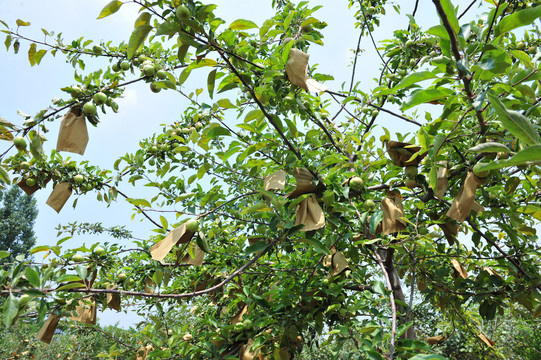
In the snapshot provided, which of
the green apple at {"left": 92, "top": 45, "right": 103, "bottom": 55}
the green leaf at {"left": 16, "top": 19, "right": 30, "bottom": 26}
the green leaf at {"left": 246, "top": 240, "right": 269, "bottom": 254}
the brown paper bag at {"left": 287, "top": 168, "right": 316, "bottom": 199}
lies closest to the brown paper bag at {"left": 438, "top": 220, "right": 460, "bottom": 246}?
the brown paper bag at {"left": 287, "top": 168, "right": 316, "bottom": 199}

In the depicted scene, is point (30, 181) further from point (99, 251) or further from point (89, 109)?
point (89, 109)

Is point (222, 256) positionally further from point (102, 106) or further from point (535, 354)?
point (535, 354)

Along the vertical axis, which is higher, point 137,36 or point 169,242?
point 137,36

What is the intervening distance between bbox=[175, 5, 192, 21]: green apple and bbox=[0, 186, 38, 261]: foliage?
990 inches

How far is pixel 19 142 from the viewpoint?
1.22 meters

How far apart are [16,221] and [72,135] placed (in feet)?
87.2

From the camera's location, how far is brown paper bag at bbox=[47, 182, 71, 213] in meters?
1.54

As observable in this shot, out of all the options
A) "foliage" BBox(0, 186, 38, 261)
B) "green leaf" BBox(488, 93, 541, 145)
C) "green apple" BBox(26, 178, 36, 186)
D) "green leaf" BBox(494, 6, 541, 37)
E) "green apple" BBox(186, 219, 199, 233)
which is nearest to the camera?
"green leaf" BBox(488, 93, 541, 145)

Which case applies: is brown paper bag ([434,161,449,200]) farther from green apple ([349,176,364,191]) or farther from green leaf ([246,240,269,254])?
green leaf ([246,240,269,254])

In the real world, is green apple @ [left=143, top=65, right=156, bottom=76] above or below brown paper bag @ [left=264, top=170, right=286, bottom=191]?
above

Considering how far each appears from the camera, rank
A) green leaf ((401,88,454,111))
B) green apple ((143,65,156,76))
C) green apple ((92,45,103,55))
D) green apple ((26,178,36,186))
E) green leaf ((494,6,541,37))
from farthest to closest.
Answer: green apple ((92,45,103,55)) → green apple ((26,178,36,186)) → green apple ((143,65,156,76)) → green leaf ((401,88,454,111)) → green leaf ((494,6,541,37))

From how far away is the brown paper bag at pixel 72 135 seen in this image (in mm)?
1104

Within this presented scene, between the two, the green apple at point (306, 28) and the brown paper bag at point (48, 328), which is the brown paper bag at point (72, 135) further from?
→ the green apple at point (306, 28)

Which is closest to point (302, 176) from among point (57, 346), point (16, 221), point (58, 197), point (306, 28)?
point (306, 28)
